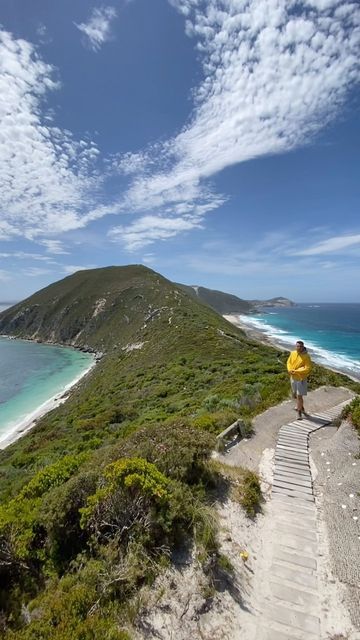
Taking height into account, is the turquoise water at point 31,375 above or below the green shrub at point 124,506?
below

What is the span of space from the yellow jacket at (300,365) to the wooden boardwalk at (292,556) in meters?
3.34

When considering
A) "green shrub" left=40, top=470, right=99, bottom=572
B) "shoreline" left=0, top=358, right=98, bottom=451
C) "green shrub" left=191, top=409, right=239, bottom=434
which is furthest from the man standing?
"shoreline" left=0, top=358, right=98, bottom=451

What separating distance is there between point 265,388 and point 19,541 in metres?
14.3

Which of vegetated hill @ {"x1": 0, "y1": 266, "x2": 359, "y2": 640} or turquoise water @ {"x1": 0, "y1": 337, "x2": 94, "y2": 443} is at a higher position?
vegetated hill @ {"x1": 0, "y1": 266, "x2": 359, "y2": 640}

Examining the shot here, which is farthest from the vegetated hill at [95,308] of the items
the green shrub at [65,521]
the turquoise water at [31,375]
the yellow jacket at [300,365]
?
the green shrub at [65,521]

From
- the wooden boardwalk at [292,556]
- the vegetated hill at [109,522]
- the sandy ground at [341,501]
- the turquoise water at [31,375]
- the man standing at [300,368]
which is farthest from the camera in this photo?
the turquoise water at [31,375]

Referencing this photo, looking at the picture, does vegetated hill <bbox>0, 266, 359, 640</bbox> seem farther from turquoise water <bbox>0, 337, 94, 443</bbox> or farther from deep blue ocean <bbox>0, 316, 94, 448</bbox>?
turquoise water <bbox>0, 337, 94, 443</bbox>

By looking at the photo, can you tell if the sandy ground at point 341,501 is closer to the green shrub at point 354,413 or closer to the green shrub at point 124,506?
the green shrub at point 354,413

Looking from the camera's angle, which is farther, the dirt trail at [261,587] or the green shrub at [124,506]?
the green shrub at [124,506]

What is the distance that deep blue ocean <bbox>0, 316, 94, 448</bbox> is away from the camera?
4250cm

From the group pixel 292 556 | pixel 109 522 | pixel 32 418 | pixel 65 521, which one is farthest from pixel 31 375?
pixel 292 556

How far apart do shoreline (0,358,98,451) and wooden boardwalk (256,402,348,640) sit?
2807cm

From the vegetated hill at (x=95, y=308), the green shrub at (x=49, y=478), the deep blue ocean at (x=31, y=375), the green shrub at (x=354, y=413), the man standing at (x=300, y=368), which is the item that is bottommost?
the deep blue ocean at (x=31, y=375)

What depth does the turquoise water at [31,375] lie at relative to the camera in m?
42.7
